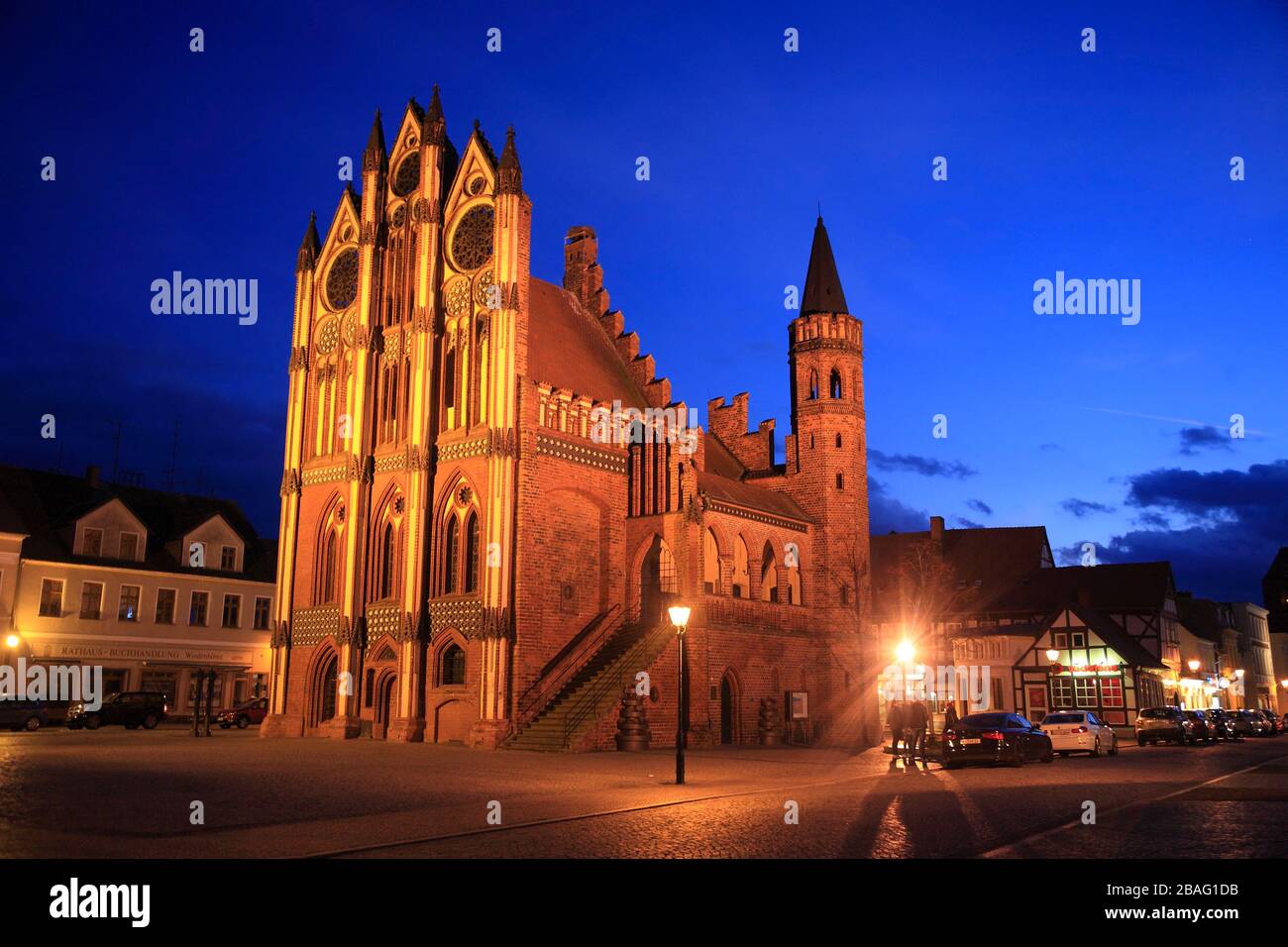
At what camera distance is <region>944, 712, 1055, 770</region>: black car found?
87.7 feet

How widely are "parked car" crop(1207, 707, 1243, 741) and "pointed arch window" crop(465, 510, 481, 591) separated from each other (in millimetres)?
32291

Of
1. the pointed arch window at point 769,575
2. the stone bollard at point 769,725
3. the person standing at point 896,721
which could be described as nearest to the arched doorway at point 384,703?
the stone bollard at point 769,725

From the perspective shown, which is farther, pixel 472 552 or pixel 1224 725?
pixel 1224 725

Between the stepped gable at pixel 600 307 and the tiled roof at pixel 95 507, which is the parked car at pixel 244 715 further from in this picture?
the stepped gable at pixel 600 307

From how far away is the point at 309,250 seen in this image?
44.1 meters

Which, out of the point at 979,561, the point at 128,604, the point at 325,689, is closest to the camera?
the point at 325,689

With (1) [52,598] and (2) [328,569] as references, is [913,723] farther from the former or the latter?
(1) [52,598]

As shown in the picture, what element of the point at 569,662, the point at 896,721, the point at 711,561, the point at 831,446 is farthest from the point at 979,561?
the point at 896,721

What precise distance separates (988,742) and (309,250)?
105ft

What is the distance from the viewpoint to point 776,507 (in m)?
44.5

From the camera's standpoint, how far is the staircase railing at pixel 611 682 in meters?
31.6

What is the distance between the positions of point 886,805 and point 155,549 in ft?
152
